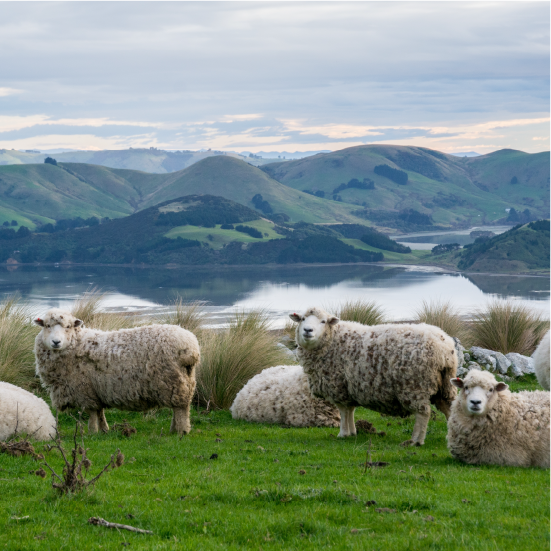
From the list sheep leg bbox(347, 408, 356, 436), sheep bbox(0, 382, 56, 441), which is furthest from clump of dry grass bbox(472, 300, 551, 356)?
sheep bbox(0, 382, 56, 441)

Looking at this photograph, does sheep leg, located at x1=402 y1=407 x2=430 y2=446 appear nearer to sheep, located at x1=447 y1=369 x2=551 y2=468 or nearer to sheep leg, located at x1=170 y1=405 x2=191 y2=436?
sheep, located at x1=447 y1=369 x2=551 y2=468

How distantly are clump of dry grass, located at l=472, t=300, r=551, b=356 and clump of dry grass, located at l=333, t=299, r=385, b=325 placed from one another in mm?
2888

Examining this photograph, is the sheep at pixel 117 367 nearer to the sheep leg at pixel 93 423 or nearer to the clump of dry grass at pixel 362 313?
the sheep leg at pixel 93 423

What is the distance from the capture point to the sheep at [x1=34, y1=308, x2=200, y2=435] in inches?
380

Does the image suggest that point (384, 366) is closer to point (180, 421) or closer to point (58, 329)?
point (180, 421)

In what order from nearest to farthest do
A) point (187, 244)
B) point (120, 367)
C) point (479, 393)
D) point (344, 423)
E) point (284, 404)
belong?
point (479, 393) < point (120, 367) < point (344, 423) < point (284, 404) < point (187, 244)

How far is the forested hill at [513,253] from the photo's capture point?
84.8 meters

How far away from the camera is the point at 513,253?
88812 millimetres

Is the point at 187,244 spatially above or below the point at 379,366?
above

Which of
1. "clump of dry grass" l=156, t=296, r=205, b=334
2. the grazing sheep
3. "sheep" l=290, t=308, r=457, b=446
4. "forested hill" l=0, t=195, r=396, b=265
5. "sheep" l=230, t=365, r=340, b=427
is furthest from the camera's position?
"forested hill" l=0, t=195, r=396, b=265

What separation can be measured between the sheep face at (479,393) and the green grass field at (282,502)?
678 mm

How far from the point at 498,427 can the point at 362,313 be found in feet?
35.3

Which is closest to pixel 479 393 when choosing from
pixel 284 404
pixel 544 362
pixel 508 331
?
pixel 544 362

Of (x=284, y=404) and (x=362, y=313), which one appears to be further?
(x=362, y=313)
